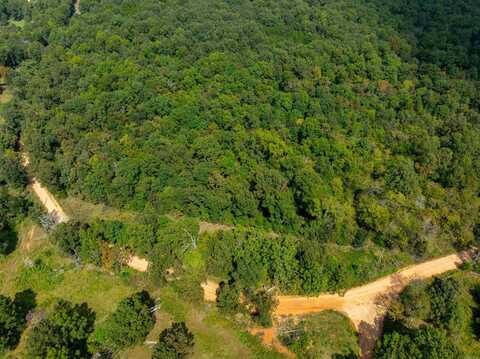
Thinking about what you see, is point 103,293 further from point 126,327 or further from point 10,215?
point 10,215

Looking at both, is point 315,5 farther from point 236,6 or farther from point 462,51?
point 462,51

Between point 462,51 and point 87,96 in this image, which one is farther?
point 462,51

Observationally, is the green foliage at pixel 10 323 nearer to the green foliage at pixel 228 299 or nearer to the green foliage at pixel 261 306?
the green foliage at pixel 228 299

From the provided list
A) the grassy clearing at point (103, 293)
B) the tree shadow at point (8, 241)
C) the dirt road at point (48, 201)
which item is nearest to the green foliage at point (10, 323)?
the grassy clearing at point (103, 293)

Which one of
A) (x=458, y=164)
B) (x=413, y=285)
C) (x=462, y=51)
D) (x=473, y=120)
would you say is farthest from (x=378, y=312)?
(x=462, y=51)

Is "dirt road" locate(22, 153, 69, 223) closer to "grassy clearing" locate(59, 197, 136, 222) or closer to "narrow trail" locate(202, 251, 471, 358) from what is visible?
"grassy clearing" locate(59, 197, 136, 222)

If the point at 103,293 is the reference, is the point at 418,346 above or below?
above

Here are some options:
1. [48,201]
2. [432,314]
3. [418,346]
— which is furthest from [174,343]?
[48,201]
